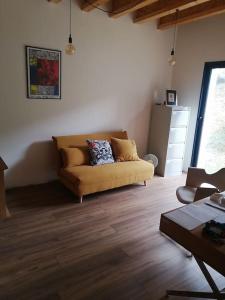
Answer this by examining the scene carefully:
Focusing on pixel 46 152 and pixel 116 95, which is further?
pixel 116 95

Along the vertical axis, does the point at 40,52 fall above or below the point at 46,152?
above

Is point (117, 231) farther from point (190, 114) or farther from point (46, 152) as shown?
point (190, 114)

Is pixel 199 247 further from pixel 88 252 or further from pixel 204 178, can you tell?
pixel 204 178

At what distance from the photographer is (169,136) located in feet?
13.6

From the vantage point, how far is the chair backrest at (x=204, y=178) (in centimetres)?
251

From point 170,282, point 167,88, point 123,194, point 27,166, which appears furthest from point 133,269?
point 167,88

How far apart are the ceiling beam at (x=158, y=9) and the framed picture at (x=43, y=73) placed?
149 centimetres

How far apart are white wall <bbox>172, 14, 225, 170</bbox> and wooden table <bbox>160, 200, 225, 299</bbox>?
10.1 feet

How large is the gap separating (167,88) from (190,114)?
2.50 ft

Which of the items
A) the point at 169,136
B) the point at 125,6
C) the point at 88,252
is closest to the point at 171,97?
the point at 169,136

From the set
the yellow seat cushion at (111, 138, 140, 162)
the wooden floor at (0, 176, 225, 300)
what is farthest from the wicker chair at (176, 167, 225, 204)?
the yellow seat cushion at (111, 138, 140, 162)

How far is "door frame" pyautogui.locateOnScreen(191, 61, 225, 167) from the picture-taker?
388 cm

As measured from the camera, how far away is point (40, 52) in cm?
320

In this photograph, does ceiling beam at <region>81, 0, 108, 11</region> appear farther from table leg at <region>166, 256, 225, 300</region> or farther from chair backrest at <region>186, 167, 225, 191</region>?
table leg at <region>166, 256, 225, 300</region>
